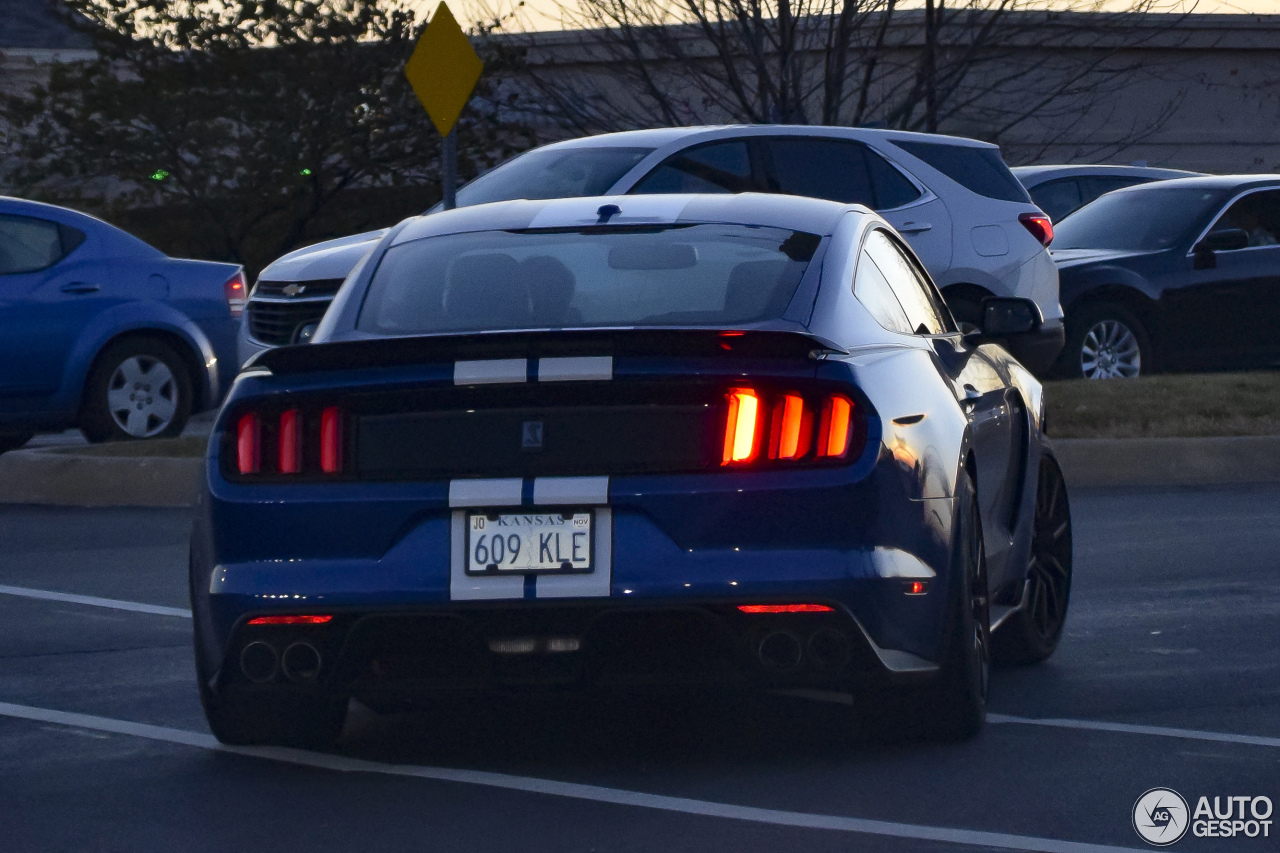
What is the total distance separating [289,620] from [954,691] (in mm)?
1648

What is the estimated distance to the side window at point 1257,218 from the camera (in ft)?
55.6

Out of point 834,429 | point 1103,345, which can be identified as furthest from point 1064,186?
point 834,429

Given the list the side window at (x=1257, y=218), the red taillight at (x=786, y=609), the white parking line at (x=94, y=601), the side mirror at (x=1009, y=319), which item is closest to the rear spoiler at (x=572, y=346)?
the red taillight at (x=786, y=609)

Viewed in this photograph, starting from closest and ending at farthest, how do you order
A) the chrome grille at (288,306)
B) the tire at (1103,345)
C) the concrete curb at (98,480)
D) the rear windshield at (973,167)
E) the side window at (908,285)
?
the side window at (908,285) → the concrete curb at (98,480) → the chrome grille at (288,306) → the rear windshield at (973,167) → the tire at (1103,345)

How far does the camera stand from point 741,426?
5.05 meters

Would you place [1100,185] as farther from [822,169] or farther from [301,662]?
[301,662]

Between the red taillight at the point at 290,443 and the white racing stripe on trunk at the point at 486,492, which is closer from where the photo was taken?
the white racing stripe on trunk at the point at 486,492

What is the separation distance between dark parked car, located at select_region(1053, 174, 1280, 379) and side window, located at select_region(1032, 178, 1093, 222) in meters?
3.16

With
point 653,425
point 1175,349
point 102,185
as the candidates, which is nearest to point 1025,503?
point 653,425

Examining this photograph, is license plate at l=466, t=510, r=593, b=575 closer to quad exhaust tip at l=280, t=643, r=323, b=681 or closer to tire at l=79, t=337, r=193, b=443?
quad exhaust tip at l=280, t=643, r=323, b=681

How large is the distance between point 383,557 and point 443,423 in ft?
1.13

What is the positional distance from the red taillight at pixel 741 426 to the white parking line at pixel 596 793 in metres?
0.80

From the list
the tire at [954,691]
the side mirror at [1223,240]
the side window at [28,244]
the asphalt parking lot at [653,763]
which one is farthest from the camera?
the side mirror at [1223,240]

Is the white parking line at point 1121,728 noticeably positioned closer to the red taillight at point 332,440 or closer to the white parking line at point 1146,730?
the white parking line at point 1146,730
